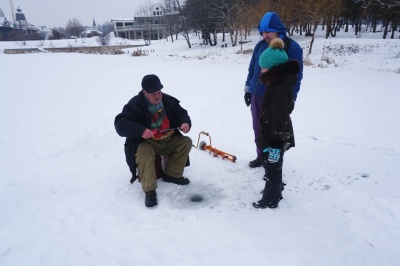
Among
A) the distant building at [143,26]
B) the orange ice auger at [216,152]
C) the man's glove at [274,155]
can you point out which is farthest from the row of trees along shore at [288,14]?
the distant building at [143,26]

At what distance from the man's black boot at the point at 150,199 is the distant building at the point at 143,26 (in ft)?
210

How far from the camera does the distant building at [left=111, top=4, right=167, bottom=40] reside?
2584 inches

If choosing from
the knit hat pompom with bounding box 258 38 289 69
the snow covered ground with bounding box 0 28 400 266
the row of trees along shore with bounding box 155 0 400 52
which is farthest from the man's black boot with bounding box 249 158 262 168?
the row of trees along shore with bounding box 155 0 400 52

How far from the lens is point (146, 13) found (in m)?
69.6

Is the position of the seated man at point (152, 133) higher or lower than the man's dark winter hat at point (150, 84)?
lower

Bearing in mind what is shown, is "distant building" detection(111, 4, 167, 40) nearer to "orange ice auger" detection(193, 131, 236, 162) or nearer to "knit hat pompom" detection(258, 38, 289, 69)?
"orange ice auger" detection(193, 131, 236, 162)

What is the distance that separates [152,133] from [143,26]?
235 ft

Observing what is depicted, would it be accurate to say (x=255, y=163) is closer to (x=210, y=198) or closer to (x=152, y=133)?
(x=210, y=198)

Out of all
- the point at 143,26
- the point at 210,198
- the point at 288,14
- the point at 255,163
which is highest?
the point at 143,26

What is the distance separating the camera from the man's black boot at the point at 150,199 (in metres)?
3.30

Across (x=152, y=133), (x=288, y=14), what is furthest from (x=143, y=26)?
(x=152, y=133)

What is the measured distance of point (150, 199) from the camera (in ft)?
10.9

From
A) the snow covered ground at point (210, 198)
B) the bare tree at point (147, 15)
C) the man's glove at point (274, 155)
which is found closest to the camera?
the snow covered ground at point (210, 198)

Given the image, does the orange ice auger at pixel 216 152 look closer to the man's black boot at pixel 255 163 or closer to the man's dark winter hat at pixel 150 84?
the man's black boot at pixel 255 163
